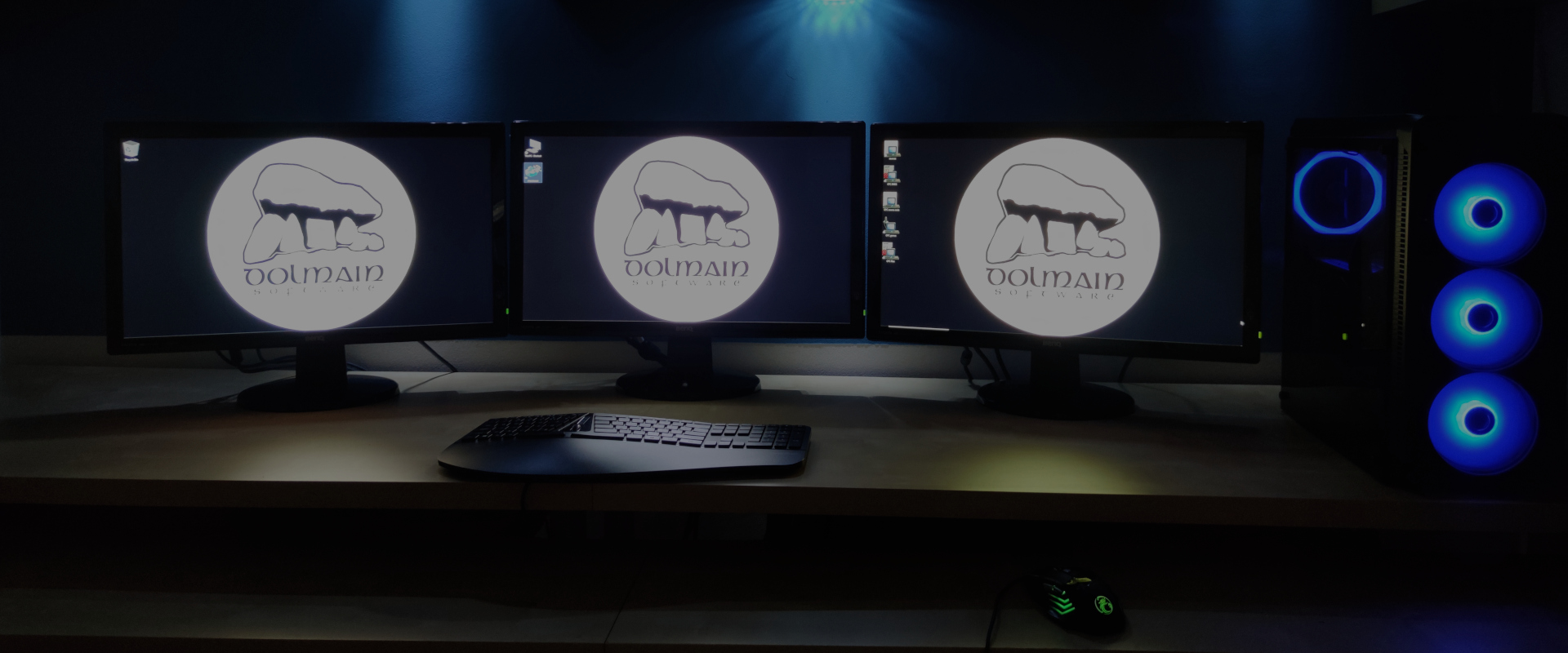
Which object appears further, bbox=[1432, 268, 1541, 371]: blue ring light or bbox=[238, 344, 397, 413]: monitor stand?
bbox=[238, 344, 397, 413]: monitor stand

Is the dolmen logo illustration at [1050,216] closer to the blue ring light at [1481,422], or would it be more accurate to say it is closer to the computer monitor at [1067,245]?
the computer monitor at [1067,245]

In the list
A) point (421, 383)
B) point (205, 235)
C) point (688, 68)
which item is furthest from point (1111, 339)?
point (205, 235)

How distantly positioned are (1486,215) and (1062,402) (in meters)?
0.54

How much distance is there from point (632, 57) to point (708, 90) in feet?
0.47

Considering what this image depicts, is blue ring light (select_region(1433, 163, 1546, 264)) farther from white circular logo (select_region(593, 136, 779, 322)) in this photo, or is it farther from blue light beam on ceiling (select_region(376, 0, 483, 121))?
blue light beam on ceiling (select_region(376, 0, 483, 121))

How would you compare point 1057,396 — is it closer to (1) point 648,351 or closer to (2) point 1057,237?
(2) point 1057,237

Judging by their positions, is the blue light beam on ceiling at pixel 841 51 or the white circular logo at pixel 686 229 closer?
the white circular logo at pixel 686 229

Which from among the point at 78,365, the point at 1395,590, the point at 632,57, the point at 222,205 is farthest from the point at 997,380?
the point at 78,365

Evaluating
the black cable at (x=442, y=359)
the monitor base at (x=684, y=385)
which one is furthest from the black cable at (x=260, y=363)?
the monitor base at (x=684, y=385)

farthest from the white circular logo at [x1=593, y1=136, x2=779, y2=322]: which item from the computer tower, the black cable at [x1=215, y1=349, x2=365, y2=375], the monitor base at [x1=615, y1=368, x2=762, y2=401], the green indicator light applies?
the computer tower

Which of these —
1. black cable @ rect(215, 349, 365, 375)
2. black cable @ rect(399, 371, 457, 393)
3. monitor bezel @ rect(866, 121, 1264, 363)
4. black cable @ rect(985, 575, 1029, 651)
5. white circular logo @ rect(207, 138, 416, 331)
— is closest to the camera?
black cable @ rect(985, 575, 1029, 651)

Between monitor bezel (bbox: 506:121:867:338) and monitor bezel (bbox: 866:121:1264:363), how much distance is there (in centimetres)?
2

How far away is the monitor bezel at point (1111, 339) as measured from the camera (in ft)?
3.84

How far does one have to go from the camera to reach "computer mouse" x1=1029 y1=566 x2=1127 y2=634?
0.88 meters
